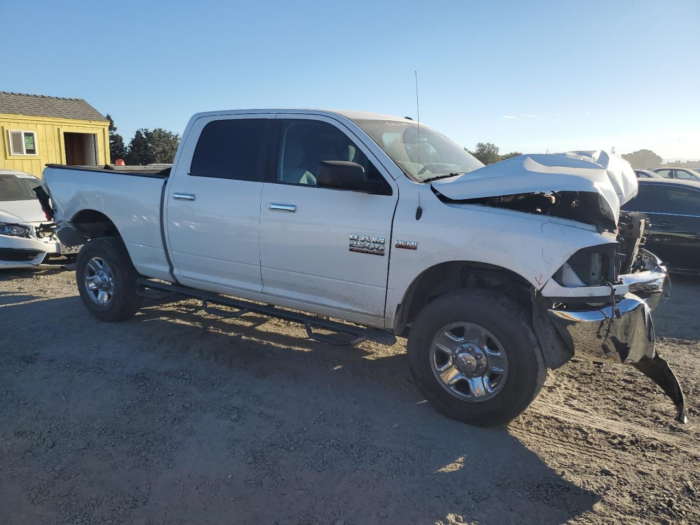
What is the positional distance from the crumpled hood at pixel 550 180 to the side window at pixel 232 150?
1.71 metres

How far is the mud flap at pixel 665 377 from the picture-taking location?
3.61 metres

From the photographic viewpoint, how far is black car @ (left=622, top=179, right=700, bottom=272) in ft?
25.1

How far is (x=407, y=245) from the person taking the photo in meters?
3.67

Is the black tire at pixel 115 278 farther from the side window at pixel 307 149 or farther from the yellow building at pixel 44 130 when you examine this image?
the yellow building at pixel 44 130

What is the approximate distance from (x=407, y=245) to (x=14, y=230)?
6662 mm

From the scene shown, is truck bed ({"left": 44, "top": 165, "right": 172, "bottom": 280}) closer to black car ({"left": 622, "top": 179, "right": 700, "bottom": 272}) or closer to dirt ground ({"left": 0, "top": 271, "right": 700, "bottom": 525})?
dirt ground ({"left": 0, "top": 271, "right": 700, "bottom": 525})

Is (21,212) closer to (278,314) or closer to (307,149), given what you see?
(278,314)

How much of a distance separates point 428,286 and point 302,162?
1486 millimetres

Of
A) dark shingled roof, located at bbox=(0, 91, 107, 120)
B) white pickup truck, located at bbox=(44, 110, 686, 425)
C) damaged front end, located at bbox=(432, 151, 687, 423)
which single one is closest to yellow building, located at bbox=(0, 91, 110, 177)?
dark shingled roof, located at bbox=(0, 91, 107, 120)

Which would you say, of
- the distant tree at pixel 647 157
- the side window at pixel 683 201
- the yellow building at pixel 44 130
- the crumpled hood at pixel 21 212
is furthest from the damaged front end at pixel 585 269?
the distant tree at pixel 647 157

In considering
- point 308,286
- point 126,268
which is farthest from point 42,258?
point 308,286

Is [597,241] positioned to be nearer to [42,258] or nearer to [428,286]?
[428,286]

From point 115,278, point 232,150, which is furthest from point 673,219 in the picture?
point 115,278

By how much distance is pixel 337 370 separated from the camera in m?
4.55
